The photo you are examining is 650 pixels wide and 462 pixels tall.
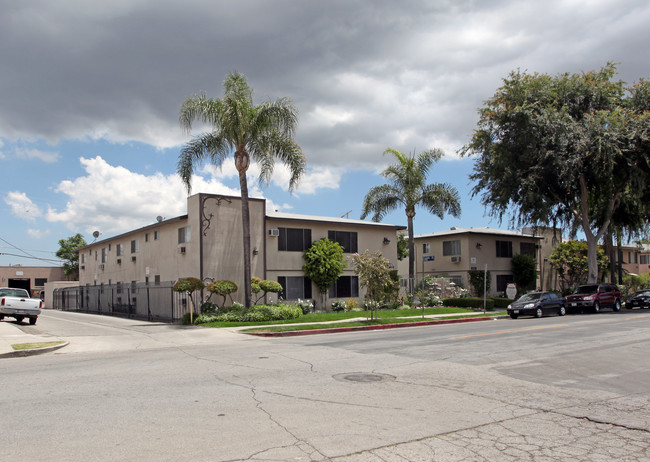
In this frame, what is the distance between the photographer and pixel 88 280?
4316 cm

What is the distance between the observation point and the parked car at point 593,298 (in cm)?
3036

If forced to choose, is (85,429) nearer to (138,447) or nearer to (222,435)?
(138,447)

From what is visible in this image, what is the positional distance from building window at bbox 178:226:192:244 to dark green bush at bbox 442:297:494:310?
59.5ft

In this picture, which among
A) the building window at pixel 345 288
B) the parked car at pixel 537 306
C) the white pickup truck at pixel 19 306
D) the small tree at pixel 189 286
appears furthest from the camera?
the building window at pixel 345 288

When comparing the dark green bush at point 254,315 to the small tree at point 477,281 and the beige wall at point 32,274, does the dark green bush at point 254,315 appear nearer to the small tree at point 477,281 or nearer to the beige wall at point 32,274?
the small tree at point 477,281

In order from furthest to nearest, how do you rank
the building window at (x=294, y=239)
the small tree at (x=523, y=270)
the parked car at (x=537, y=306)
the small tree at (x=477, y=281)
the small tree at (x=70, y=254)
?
1. the small tree at (x=70, y=254)
2. the small tree at (x=523, y=270)
3. the small tree at (x=477, y=281)
4. the building window at (x=294, y=239)
5. the parked car at (x=537, y=306)

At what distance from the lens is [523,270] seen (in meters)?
42.0

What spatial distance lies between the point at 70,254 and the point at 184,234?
44.6 m

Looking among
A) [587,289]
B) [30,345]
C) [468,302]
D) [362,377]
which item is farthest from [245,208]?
[587,289]

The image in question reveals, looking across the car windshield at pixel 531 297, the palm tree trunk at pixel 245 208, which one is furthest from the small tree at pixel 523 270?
the palm tree trunk at pixel 245 208

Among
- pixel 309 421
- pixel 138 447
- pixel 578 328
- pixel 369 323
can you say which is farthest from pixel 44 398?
pixel 578 328

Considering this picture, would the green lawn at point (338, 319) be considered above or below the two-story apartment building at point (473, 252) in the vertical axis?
below

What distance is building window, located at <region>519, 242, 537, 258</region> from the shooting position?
144ft

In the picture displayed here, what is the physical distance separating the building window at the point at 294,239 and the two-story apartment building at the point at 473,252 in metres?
13.2
